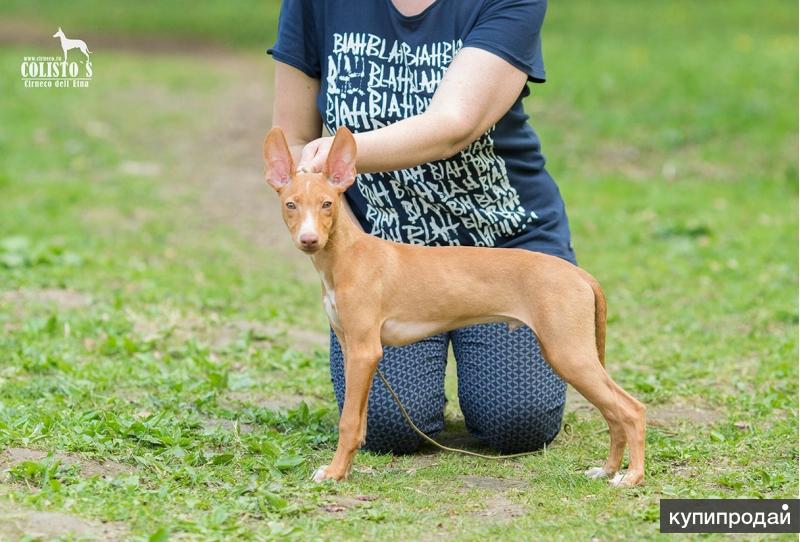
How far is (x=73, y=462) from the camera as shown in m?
3.82

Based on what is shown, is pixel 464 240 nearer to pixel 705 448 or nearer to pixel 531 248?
pixel 531 248

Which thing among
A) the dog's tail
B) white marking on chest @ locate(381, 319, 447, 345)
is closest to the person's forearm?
white marking on chest @ locate(381, 319, 447, 345)

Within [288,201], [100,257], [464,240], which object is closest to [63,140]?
[100,257]

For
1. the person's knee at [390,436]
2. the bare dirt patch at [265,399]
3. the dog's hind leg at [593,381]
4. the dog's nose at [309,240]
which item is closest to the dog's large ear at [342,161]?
the dog's nose at [309,240]

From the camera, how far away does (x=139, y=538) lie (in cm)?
322

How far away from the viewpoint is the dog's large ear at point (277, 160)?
3643 millimetres

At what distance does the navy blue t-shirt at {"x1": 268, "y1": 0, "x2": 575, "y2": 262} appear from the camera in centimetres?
440

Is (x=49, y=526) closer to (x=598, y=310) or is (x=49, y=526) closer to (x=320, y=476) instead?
(x=320, y=476)

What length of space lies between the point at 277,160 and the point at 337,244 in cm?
35

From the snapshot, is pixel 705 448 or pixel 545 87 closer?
pixel 705 448

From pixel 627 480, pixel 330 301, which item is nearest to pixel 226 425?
pixel 330 301

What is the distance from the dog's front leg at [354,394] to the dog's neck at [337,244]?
26 centimetres

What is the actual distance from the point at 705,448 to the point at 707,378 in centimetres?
122

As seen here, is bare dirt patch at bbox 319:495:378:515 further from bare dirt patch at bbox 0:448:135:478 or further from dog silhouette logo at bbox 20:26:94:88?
dog silhouette logo at bbox 20:26:94:88
